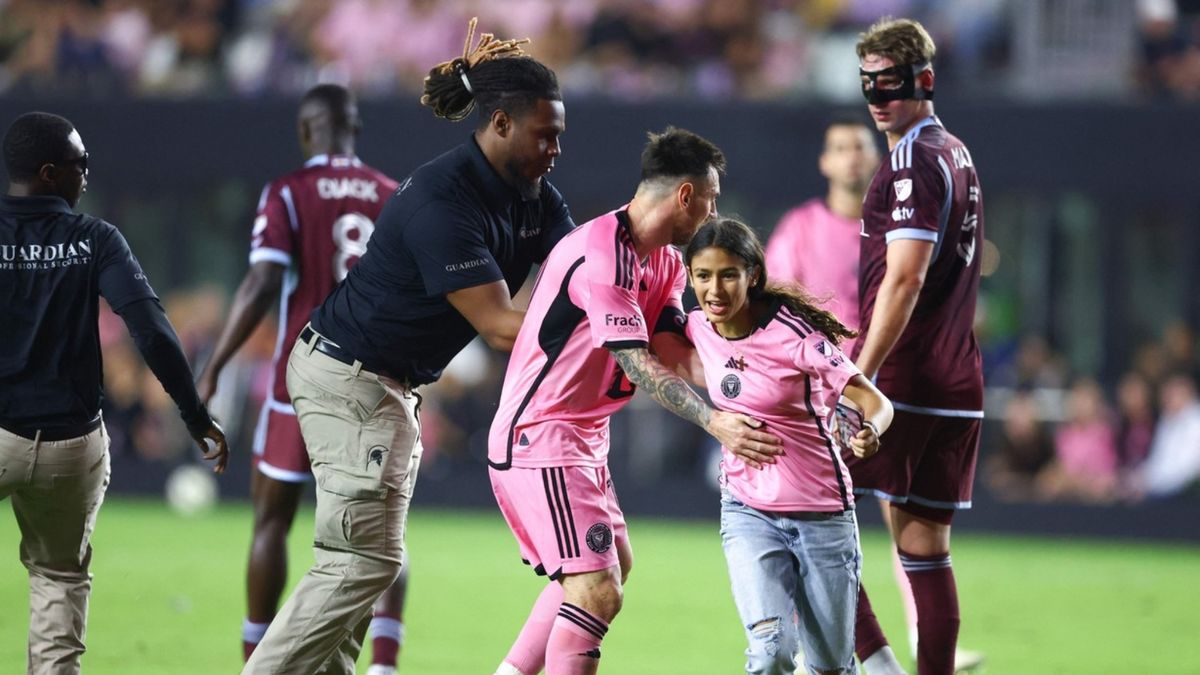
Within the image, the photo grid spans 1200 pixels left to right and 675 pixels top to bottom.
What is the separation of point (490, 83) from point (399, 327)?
36.4 inches

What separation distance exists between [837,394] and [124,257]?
8.32ft

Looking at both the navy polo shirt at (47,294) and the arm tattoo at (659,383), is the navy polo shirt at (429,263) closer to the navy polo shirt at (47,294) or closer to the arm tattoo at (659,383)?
the arm tattoo at (659,383)

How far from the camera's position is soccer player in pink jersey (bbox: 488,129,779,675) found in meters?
5.48

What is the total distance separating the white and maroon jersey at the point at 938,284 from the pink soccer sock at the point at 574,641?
168 cm

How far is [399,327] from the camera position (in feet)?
19.0

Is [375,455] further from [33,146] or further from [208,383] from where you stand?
[208,383]

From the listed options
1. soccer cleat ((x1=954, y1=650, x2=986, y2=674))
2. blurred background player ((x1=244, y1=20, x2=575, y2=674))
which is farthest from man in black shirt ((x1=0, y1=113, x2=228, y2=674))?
soccer cleat ((x1=954, y1=650, x2=986, y2=674))

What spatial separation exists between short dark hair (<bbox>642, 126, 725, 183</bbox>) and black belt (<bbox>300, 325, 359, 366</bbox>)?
124cm

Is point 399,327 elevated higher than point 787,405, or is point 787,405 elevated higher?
point 399,327

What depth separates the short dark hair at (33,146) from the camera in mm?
5766

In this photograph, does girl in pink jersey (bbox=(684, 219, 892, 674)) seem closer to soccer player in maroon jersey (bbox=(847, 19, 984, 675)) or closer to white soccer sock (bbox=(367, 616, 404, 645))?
soccer player in maroon jersey (bbox=(847, 19, 984, 675))

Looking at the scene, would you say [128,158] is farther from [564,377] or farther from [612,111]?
[564,377]

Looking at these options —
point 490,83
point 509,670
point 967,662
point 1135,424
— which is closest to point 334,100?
point 490,83

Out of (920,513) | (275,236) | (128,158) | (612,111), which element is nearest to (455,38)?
(612,111)
